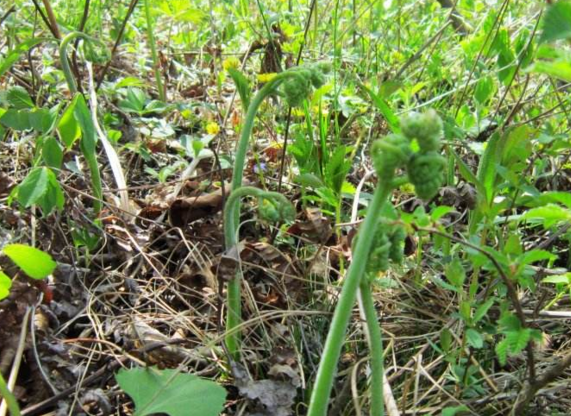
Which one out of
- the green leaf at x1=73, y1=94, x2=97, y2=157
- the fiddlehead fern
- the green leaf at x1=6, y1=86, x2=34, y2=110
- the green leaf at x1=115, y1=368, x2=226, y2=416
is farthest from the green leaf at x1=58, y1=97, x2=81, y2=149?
the fiddlehead fern

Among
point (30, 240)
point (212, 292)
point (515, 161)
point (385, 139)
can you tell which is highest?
point (385, 139)

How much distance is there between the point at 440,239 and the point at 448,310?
9.0 inches

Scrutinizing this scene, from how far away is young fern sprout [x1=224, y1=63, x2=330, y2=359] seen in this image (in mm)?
1227

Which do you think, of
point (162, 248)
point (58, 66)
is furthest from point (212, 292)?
point (58, 66)

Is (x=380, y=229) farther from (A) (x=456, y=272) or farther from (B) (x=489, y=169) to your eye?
(B) (x=489, y=169)

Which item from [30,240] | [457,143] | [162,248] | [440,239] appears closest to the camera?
[440,239]

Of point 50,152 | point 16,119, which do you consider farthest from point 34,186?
point 16,119

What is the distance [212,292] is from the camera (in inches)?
65.8

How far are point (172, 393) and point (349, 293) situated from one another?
47 cm

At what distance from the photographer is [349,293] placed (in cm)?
93

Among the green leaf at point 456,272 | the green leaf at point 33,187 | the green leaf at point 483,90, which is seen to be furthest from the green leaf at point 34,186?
the green leaf at point 483,90

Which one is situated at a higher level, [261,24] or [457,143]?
[261,24]

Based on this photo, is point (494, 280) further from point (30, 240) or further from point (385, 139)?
point (30, 240)

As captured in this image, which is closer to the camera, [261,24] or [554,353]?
[554,353]
